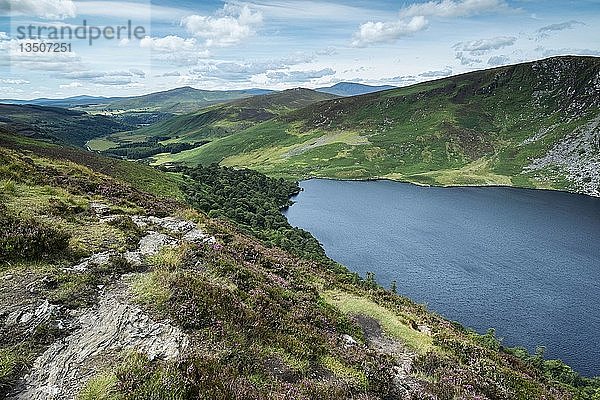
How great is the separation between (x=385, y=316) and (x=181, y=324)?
43.4ft

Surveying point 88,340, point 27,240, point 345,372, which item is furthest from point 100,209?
point 345,372

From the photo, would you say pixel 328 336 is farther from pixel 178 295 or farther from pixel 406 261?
pixel 406 261

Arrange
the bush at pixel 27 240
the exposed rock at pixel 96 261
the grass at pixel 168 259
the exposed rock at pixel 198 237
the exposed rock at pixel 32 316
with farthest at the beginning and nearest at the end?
1. the exposed rock at pixel 198 237
2. the grass at pixel 168 259
3. the exposed rock at pixel 96 261
4. the bush at pixel 27 240
5. the exposed rock at pixel 32 316

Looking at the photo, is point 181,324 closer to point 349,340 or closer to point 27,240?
point 27,240

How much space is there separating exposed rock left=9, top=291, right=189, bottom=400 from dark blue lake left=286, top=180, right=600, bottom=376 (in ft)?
147

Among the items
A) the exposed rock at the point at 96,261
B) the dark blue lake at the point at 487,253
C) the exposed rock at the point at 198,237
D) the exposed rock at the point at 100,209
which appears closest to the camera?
the exposed rock at the point at 96,261

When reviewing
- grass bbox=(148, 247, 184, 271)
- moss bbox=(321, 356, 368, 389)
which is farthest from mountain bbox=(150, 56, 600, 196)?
moss bbox=(321, 356, 368, 389)

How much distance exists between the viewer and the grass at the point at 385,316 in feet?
63.9

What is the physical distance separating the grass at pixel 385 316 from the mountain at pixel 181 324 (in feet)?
0.37

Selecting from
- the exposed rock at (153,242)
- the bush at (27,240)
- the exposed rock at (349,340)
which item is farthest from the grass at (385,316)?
the bush at (27,240)

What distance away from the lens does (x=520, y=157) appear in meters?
156

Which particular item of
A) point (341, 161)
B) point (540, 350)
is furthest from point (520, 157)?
point (540, 350)

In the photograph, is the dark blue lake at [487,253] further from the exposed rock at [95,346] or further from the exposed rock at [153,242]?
the exposed rock at [95,346]

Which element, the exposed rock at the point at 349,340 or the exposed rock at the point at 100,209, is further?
the exposed rock at the point at 100,209
